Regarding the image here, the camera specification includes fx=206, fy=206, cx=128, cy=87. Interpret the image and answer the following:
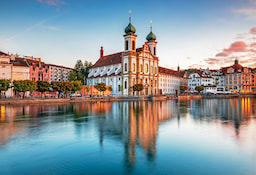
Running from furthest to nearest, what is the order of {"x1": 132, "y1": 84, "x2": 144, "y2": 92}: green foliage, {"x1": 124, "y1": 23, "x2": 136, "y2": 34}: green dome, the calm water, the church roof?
1. the church roof
2. {"x1": 124, "y1": 23, "x2": 136, "y2": 34}: green dome
3. {"x1": 132, "y1": 84, "x2": 144, "y2": 92}: green foliage
4. the calm water

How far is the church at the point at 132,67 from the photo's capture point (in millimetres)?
69688

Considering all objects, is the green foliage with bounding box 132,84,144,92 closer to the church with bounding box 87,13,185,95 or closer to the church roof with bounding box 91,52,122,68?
the church with bounding box 87,13,185,95


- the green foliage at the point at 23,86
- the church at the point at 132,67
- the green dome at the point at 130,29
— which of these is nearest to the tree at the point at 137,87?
the church at the point at 132,67

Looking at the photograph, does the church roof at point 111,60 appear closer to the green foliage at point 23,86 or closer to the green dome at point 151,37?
the green dome at point 151,37

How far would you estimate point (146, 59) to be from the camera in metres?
74.7

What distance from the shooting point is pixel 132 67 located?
70438mm

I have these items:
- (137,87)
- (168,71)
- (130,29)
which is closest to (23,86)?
(137,87)

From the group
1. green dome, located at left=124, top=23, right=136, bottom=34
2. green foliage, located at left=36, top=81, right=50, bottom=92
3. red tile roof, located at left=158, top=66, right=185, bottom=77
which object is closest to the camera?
green foliage, located at left=36, top=81, right=50, bottom=92

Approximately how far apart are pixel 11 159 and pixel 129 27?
212 feet

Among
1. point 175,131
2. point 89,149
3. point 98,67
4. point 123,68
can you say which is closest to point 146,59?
point 123,68

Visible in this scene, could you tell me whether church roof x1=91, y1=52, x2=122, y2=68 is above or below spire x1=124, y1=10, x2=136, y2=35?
below

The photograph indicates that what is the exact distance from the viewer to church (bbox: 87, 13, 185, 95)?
69.7 m

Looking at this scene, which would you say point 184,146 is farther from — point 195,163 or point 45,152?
point 45,152

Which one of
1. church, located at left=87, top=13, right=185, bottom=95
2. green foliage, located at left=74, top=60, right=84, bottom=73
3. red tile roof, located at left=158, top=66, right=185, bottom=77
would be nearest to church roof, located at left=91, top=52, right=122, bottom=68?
church, located at left=87, top=13, right=185, bottom=95
